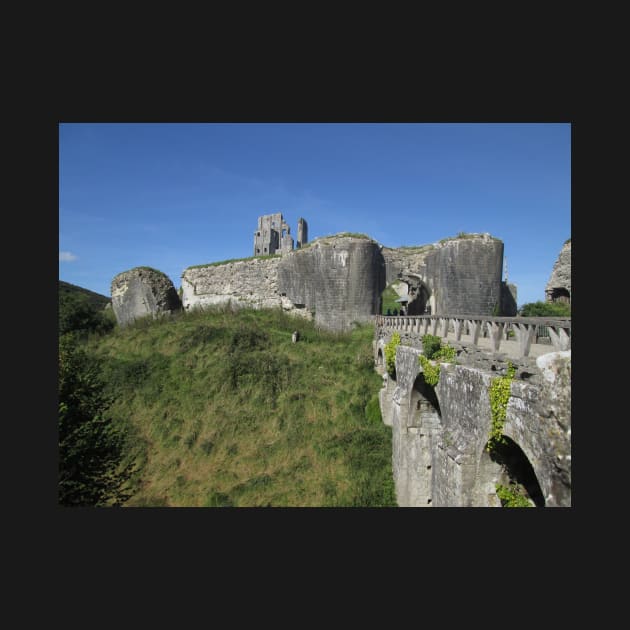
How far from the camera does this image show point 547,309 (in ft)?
55.9

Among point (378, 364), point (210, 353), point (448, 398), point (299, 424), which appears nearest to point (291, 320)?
point (210, 353)

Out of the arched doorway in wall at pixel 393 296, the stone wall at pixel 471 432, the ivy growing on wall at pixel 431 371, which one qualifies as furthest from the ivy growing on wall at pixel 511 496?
the arched doorway in wall at pixel 393 296

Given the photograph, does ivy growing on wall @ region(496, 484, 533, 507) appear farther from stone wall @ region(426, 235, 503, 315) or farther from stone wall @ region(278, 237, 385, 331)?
stone wall @ region(278, 237, 385, 331)

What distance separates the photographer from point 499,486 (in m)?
5.59

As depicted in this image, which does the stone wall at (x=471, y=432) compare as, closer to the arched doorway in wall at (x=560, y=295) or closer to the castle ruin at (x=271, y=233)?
the arched doorway in wall at (x=560, y=295)

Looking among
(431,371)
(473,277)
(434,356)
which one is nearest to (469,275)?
(473,277)

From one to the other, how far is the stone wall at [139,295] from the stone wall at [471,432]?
21.2m

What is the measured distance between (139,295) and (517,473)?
26421 millimetres

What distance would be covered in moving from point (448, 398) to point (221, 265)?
2688 centimetres

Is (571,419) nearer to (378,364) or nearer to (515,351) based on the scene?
(515,351)

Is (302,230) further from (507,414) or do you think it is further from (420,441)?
(507,414)

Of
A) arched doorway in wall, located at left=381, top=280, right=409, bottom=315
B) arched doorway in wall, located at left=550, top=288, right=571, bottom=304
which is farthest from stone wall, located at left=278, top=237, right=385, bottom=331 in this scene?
arched doorway in wall, located at left=550, top=288, right=571, bottom=304

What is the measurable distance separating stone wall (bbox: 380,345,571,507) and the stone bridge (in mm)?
11

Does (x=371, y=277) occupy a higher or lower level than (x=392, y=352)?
higher
